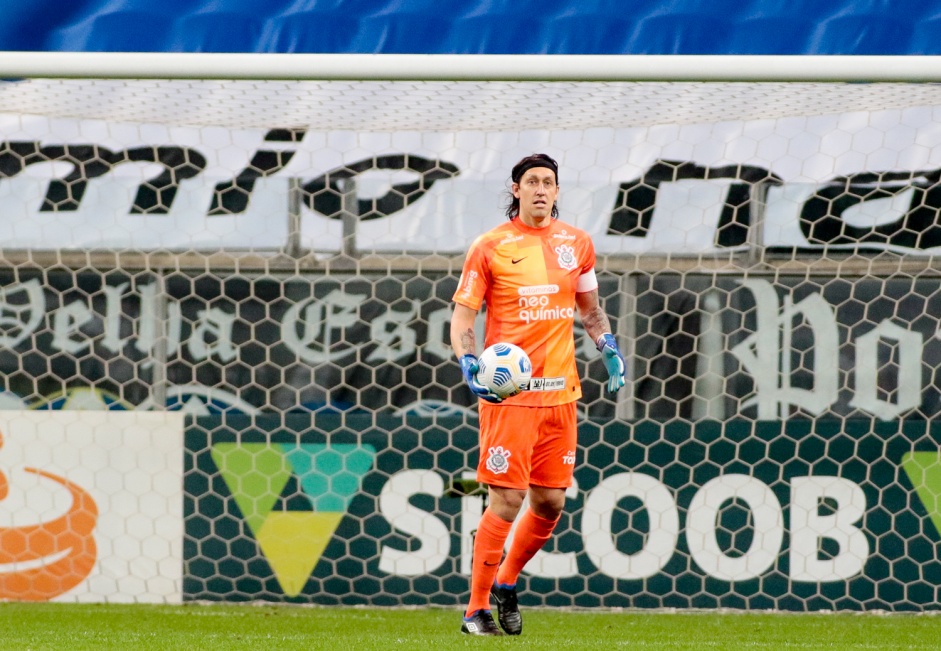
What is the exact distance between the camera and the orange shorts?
3.85 m

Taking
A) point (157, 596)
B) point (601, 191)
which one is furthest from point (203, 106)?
point (157, 596)

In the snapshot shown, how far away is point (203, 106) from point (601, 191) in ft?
5.11

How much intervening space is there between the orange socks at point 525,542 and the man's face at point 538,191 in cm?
97

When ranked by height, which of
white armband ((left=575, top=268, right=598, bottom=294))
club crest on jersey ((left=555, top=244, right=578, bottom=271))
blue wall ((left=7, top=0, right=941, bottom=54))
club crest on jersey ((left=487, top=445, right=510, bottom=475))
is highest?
blue wall ((left=7, top=0, right=941, bottom=54))

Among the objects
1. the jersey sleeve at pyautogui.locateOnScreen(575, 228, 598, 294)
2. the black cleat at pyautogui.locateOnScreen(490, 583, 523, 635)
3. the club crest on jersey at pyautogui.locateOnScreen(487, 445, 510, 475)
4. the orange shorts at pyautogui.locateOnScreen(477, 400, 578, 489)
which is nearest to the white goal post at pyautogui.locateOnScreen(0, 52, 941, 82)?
the jersey sleeve at pyautogui.locateOnScreen(575, 228, 598, 294)

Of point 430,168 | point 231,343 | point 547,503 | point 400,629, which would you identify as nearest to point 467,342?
point 547,503

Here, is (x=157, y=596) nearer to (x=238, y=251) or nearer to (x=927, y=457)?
(x=238, y=251)

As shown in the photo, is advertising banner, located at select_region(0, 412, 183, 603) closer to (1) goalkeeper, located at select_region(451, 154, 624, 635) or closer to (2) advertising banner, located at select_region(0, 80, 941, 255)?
(2) advertising banner, located at select_region(0, 80, 941, 255)

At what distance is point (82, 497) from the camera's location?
477cm

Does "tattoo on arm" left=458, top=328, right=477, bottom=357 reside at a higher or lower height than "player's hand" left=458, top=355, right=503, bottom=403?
higher

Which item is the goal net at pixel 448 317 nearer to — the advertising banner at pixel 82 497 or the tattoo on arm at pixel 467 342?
the advertising banner at pixel 82 497

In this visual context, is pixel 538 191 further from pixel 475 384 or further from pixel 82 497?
pixel 82 497

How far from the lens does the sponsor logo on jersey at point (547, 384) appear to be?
3.87 metres

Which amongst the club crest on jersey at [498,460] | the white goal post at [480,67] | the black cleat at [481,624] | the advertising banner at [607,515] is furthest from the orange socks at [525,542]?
the white goal post at [480,67]
